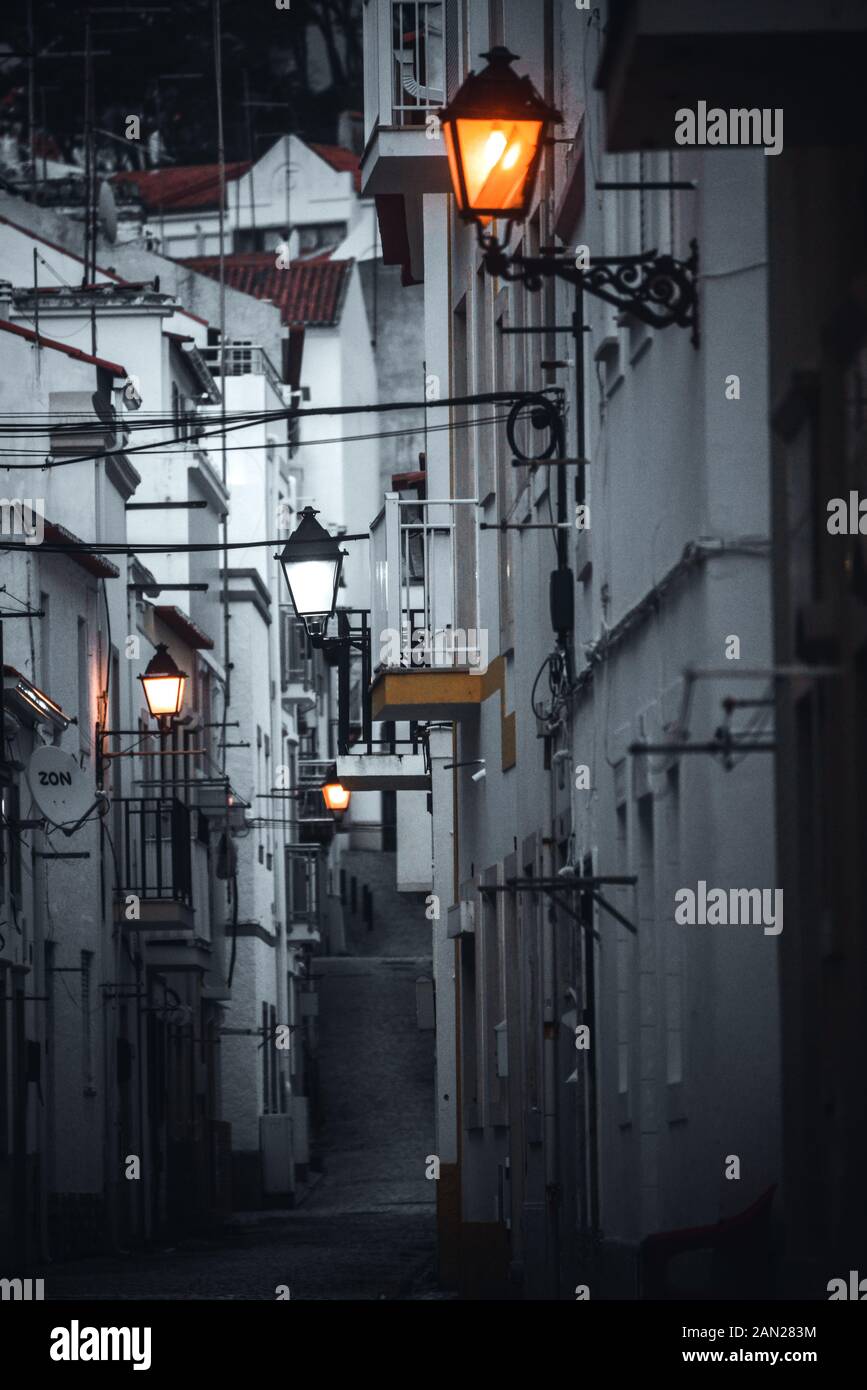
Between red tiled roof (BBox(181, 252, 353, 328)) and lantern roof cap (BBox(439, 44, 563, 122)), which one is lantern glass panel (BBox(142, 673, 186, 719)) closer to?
lantern roof cap (BBox(439, 44, 563, 122))

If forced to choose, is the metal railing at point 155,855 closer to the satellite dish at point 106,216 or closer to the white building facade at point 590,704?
the white building facade at point 590,704

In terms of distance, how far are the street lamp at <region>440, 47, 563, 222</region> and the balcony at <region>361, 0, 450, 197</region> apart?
28.6ft

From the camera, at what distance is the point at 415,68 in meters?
19.7

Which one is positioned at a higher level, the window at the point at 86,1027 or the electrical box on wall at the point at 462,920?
the electrical box on wall at the point at 462,920

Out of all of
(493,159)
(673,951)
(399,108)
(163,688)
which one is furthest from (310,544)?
(493,159)

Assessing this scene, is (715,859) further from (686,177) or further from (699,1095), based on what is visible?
(686,177)

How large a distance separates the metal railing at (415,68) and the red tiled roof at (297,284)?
43.8 metres

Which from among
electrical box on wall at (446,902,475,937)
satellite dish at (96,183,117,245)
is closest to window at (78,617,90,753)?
electrical box on wall at (446,902,475,937)

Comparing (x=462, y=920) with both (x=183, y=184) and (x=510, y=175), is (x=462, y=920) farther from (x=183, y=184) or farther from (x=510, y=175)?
(x=183, y=184)

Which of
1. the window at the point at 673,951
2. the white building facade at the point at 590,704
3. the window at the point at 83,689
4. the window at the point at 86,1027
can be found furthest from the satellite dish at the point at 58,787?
the window at the point at 673,951

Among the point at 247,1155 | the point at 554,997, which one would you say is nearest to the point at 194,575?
the point at 247,1155

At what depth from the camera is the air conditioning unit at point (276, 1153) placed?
139ft

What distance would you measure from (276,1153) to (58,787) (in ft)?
65.8

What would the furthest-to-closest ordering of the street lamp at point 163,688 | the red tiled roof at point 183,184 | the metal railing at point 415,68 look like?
the red tiled roof at point 183,184
the street lamp at point 163,688
the metal railing at point 415,68
